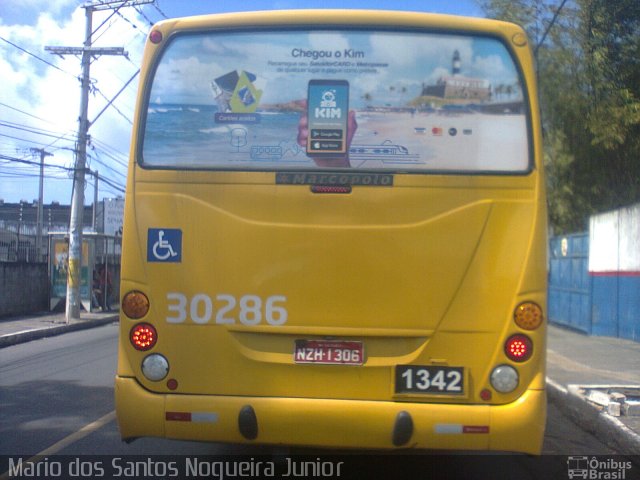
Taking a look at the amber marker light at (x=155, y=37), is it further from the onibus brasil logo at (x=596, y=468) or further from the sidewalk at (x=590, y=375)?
the sidewalk at (x=590, y=375)

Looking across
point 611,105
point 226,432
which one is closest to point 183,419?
point 226,432

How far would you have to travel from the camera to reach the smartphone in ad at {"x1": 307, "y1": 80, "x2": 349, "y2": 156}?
489 cm

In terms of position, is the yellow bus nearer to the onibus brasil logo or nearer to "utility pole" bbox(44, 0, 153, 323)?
the onibus brasil logo

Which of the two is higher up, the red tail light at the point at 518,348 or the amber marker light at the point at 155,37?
the amber marker light at the point at 155,37

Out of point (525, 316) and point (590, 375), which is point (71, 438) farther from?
point (590, 375)

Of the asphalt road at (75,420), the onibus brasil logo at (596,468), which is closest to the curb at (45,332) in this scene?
the asphalt road at (75,420)

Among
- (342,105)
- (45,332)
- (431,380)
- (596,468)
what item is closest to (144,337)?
(431,380)

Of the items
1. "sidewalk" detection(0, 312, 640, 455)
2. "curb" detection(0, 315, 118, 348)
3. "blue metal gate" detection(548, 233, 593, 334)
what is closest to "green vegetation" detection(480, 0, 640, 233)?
"blue metal gate" detection(548, 233, 593, 334)

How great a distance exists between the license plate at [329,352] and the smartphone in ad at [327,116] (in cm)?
122

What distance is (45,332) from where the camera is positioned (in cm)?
1827

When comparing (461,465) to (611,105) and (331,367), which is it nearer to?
(331,367)

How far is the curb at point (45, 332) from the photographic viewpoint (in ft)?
53.3

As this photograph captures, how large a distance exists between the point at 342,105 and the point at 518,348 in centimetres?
192

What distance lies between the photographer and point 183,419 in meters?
4.78
